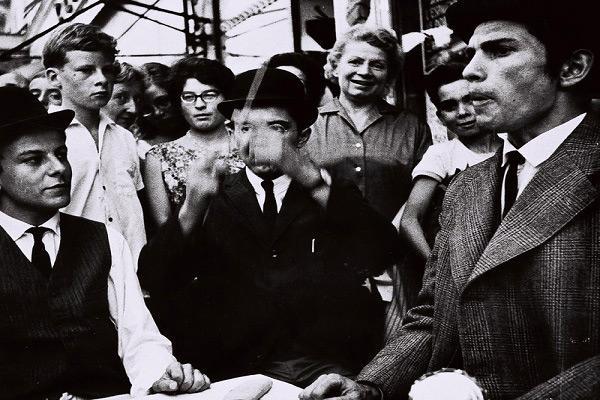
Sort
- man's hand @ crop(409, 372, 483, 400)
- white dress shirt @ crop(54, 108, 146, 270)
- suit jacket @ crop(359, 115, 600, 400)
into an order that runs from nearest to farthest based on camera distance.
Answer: man's hand @ crop(409, 372, 483, 400) → suit jacket @ crop(359, 115, 600, 400) → white dress shirt @ crop(54, 108, 146, 270)

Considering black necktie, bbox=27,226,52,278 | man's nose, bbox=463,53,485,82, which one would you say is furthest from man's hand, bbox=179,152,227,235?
man's nose, bbox=463,53,485,82

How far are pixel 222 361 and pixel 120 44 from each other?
1.48 metres

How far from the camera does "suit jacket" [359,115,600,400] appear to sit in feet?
8.28

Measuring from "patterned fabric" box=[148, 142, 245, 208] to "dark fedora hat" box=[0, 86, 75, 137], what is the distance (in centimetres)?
46

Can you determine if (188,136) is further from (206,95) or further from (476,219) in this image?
(476,219)

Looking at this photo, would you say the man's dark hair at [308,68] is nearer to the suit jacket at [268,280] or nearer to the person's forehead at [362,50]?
the person's forehead at [362,50]

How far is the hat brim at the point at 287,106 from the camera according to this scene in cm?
346

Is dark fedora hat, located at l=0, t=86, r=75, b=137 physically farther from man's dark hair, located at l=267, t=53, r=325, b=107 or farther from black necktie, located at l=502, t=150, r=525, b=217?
black necktie, located at l=502, t=150, r=525, b=217

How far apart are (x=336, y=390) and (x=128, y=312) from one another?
98 cm

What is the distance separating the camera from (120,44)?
11.1ft

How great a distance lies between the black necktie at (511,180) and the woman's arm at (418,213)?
0.71 meters

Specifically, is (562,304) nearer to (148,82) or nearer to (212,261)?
(212,261)

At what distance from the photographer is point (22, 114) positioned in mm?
3092

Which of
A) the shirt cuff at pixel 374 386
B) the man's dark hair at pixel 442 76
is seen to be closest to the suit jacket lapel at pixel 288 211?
the man's dark hair at pixel 442 76
